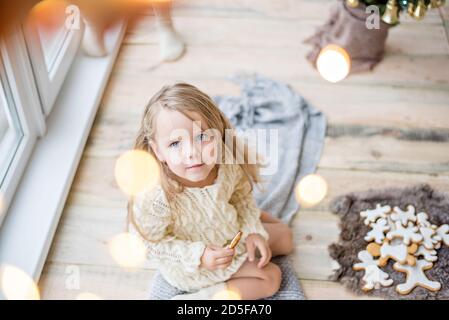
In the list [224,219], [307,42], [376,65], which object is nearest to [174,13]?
[307,42]

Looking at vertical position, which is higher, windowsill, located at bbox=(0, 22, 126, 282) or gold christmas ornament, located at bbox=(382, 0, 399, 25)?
gold christmas ornament, located at bbox=(382, 0, 399, 25)

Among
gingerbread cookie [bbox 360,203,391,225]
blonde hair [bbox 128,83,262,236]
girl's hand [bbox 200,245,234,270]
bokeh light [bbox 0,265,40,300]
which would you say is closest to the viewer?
blonde hair [bbox 128,83,262,236]

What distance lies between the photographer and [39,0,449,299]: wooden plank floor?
1090mm

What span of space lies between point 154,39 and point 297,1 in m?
0.39

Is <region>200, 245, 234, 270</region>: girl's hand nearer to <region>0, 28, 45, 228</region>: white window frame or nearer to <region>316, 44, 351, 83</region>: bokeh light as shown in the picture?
<region>0, 28, 45, 228</region>: white window frame

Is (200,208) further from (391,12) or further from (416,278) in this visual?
(391,12)

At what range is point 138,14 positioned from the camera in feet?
4.31

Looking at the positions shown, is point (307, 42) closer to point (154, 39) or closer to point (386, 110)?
point (386, 110)

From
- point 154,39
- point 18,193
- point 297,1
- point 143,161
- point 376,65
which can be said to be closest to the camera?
point 143,161

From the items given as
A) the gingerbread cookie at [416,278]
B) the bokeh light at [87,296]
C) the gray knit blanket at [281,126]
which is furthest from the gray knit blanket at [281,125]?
the bokeh light at [87,296]

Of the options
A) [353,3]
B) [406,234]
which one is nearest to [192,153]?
[406,234]

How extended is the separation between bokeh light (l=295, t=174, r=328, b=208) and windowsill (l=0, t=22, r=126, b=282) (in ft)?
1.28

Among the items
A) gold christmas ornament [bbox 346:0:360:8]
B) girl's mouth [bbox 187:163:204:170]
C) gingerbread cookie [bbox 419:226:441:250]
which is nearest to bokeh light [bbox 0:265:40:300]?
girl's mouth [bbox 187:163:204:170]

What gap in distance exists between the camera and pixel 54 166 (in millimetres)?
1145
